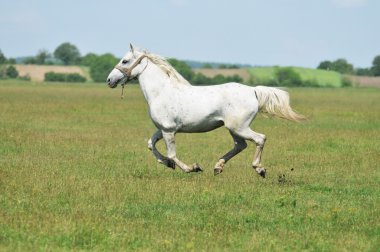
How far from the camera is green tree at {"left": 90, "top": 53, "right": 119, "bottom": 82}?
13077 cm

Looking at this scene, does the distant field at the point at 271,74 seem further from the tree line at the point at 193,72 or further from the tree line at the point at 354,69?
the tree line at the point at 354,69

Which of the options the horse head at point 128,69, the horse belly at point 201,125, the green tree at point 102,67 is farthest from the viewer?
the green tree at point 102,67

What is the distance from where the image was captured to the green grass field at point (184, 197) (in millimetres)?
→ 9812

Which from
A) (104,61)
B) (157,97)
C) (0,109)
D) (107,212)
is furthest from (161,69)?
(104,61)

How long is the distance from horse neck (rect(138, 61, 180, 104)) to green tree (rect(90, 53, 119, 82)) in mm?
112714

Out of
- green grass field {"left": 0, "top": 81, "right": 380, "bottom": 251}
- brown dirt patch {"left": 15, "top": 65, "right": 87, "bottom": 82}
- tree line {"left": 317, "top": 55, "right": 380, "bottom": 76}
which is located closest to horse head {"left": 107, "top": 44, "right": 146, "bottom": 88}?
green grass field {"left": 0, "top": 81, "right": 380, "bottom": 251}

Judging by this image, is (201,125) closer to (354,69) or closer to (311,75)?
(311,75)

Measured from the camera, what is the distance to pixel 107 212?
11.4 metres

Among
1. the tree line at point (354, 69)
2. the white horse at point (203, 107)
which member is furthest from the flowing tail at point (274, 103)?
the tree line at point (354, 69)

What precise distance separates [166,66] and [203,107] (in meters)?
1.09

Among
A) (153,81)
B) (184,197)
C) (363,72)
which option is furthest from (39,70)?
(184,197)

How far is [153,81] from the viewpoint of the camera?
15266 mm

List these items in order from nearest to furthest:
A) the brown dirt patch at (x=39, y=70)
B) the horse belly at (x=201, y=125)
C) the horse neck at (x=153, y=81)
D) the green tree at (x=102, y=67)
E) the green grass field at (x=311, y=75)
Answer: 1. the horse belly at (x=201, y=125)
2. the horse neck at (x=153, y=81)
3. the green grass field at (x=311, y=75)
4. the brown dirt patch at (x=39, y=70)
5. the green tree at (x=102, y=67)

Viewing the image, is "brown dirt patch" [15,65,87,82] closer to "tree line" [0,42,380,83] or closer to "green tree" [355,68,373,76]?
"tree line" [0,42,380,83]
